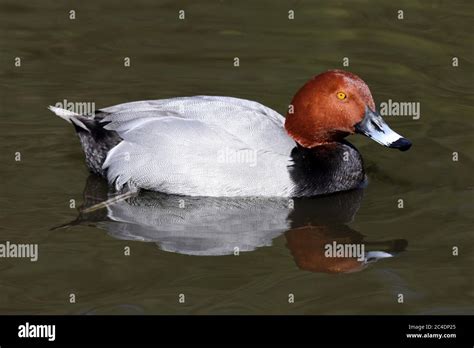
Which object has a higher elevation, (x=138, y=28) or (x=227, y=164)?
(x=138, y=28)

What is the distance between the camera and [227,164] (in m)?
9.65

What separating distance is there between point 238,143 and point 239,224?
740mm

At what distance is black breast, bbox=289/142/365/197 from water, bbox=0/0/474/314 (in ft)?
0.42

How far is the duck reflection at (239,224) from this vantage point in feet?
29.2

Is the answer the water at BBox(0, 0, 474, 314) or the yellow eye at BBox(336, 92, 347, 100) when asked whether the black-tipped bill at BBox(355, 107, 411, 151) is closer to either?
the yellow eye at BBox(336, 92, 347, 100)

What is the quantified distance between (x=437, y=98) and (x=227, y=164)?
3459mm

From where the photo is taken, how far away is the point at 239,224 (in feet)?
30.7

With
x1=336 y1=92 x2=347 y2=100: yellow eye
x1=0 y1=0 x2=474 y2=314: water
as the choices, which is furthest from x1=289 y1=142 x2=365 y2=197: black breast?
x1=336 y1=92 x2=347 y2=100: yellow eye

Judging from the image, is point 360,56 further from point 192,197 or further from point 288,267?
point 288,267

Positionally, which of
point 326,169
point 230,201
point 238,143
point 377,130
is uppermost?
point 377,130

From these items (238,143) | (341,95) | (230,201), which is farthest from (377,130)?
(230,201)

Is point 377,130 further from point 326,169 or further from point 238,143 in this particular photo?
point 238,143

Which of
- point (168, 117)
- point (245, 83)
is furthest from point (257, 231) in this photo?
point (245, 83)

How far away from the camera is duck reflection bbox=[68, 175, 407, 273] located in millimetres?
8914
